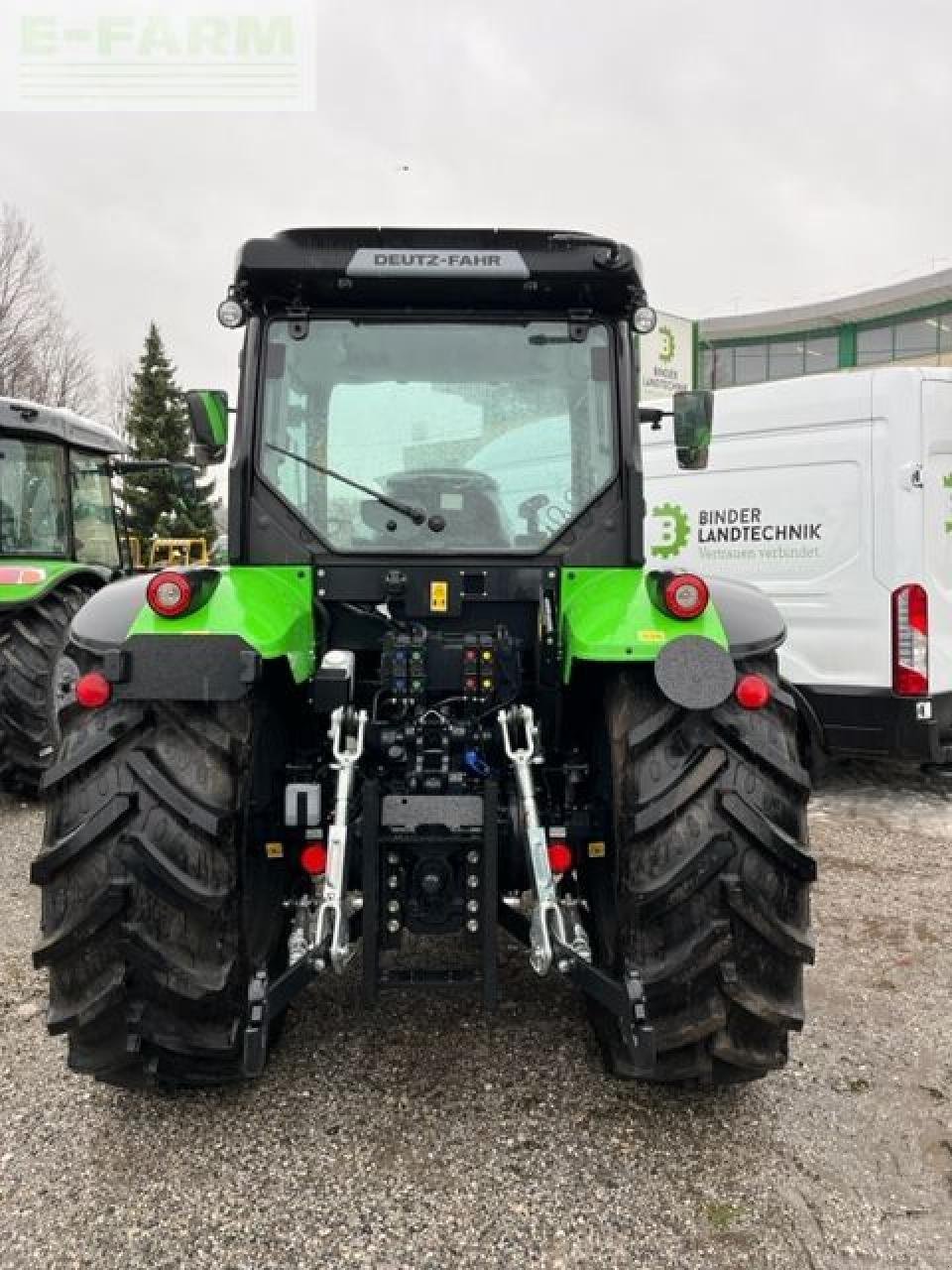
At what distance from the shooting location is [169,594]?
8.79 feet

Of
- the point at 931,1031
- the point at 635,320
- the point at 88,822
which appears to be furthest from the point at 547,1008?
the point at 635,320

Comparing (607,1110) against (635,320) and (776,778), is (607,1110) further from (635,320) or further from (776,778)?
(635,320)

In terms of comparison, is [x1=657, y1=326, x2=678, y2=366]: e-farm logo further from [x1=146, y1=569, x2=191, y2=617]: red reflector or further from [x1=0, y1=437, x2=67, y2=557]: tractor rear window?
[x1=146, y1=569, x2=191, y2=617]: red reflector

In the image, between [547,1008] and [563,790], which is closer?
[563,790]

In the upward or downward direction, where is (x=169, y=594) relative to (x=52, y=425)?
downward

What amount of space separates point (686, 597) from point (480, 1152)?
5.18 feet

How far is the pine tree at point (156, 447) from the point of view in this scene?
108 feet

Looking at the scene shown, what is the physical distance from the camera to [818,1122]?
2.81m

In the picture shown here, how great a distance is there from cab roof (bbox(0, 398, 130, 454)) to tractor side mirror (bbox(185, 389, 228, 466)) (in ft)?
13.7

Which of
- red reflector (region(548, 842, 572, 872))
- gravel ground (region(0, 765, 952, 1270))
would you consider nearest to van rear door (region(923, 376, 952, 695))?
gravel ground (region(0, 765, 952, 1270))

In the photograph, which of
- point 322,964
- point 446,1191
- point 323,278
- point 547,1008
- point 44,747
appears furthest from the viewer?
point 44,747

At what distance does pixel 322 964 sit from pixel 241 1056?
1.01 feet

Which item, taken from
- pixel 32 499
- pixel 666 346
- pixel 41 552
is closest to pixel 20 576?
pixel 41 552

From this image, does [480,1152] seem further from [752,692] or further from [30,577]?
[30,577]
